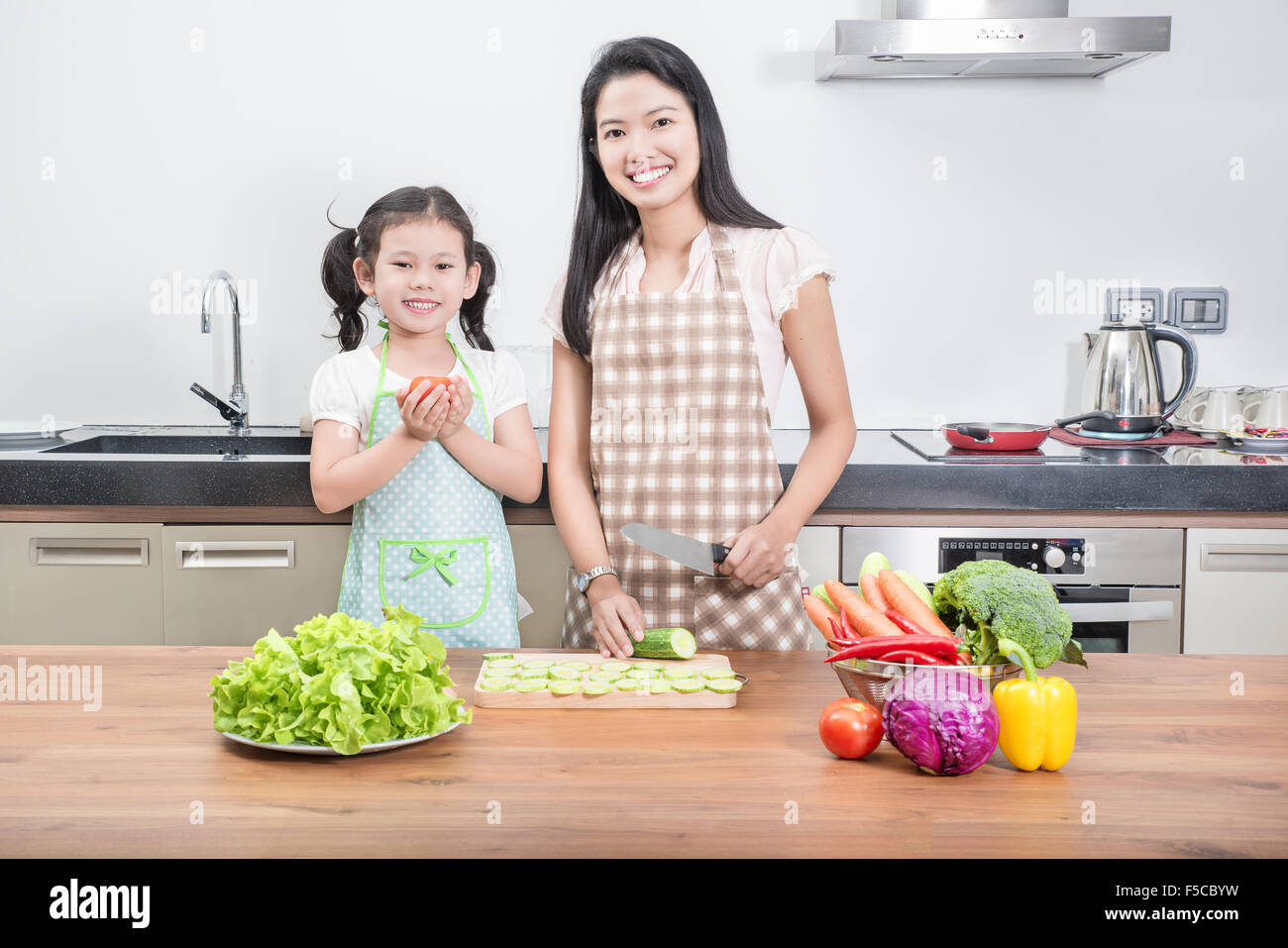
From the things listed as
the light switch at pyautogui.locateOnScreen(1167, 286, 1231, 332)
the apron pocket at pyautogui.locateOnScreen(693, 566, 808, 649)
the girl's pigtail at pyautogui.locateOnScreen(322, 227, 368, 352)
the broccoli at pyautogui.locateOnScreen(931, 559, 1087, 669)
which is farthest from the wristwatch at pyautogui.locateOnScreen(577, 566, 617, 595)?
the light switch at pyautogui.locateOnScreen(1167, 286, 1231, 332)

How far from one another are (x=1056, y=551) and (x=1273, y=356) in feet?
3.24

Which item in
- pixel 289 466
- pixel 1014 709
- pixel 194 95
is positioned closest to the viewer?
pixel 1014 709

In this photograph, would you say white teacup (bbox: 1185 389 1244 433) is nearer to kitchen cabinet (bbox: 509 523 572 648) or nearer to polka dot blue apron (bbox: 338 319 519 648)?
kitchen cabinet (bbox: 509 523 572 648)

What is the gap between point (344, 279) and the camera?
1.92 meters

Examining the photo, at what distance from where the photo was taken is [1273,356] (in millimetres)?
2682

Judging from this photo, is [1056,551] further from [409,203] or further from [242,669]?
[242,669]

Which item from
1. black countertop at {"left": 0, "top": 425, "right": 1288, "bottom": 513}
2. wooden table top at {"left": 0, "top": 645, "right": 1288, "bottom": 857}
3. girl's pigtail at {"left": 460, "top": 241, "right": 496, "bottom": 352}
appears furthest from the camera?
black countertop at {"left": 0, "top": 425, "right": 1288, "bottom": 513}

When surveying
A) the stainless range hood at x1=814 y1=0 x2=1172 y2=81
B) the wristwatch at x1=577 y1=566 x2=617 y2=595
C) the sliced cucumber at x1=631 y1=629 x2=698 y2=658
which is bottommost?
the sliced cucumber at x1=631 y1=629 x2=698 y2=658

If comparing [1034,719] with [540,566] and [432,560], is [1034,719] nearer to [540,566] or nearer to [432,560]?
[432,560]

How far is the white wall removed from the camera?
2.59 m

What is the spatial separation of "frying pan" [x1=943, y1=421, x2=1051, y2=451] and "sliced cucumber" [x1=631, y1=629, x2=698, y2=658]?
1.20 meters

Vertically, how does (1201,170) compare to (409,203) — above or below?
A: above

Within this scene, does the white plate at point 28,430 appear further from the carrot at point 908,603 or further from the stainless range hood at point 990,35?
the carrot at point 908,603
